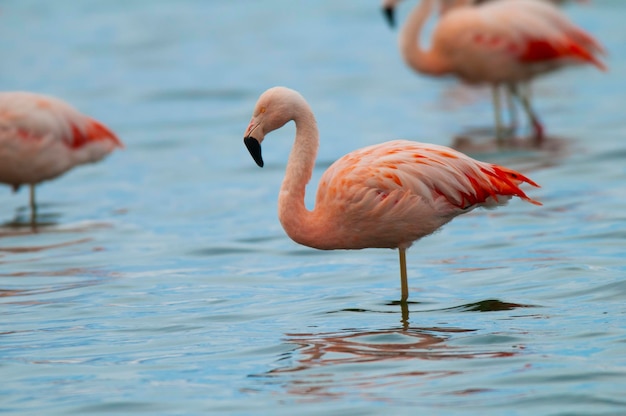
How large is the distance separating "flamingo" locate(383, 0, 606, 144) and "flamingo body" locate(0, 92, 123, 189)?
3.81 metres

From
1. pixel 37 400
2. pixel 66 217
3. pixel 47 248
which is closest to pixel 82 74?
pixel 66 217

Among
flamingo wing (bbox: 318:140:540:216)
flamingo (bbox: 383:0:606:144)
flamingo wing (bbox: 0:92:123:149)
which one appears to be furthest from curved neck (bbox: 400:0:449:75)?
flamingo wing (bbox: 318:140:540:216)

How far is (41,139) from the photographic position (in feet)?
31.9

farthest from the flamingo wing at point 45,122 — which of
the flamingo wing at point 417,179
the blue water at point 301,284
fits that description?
the flamingo wing at point 417,179

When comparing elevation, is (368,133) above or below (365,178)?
below

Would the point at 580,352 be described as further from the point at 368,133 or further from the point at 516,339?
the point at 368,133

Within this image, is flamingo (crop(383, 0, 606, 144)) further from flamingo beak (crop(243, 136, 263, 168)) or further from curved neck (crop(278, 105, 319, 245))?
flamingo beak (crop(243, 136, 263, 168))

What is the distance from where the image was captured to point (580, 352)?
5.58 m

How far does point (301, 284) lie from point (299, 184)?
4.21ft

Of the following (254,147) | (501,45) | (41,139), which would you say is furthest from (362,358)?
(501,45)

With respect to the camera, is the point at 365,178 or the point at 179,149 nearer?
the point at 365,178

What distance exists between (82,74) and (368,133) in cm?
745

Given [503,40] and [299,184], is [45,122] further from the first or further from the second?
[503,40]

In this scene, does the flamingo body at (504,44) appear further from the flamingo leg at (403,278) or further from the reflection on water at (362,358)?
the reflection on water at (362,358)
